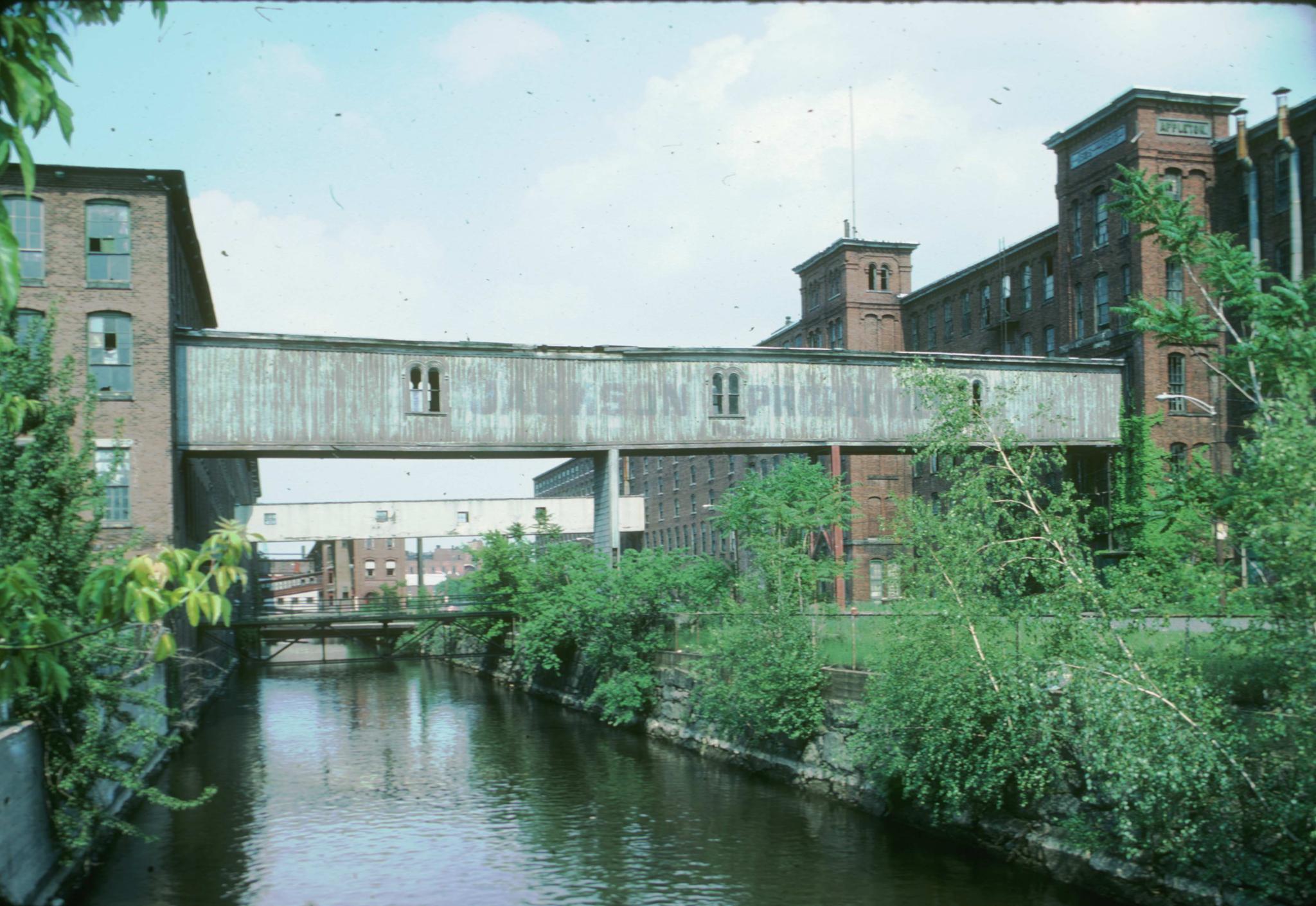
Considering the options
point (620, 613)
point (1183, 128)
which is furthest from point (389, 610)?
point (1183, 128)

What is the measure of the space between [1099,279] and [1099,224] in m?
2.13

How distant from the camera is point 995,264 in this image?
56.8m

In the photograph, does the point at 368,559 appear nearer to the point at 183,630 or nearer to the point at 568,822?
the point at 183,630

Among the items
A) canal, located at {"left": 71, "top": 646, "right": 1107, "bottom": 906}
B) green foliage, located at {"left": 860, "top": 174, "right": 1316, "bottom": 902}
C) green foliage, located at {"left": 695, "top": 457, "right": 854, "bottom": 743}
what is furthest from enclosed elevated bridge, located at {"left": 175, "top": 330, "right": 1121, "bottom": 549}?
green foliage, located at {"left": 860, "top": 174, "right": 1316, "bottom": 902}

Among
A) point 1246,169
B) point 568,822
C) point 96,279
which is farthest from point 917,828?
point 1246,169

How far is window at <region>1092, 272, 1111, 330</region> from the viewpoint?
4462 centimetres

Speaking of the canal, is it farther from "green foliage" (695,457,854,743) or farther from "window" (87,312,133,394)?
"window" (87,312,133,394)

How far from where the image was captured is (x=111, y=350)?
28828 millimetres

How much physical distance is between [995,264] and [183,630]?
135 ft

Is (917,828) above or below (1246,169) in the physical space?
below

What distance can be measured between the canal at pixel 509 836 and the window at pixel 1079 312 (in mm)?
26768

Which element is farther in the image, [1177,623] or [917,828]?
[1177,623]

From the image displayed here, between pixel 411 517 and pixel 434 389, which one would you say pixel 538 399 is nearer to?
pixel 434 389

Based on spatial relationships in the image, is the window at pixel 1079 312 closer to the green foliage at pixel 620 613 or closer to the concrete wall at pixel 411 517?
the concrete wall at pixel 411 517
